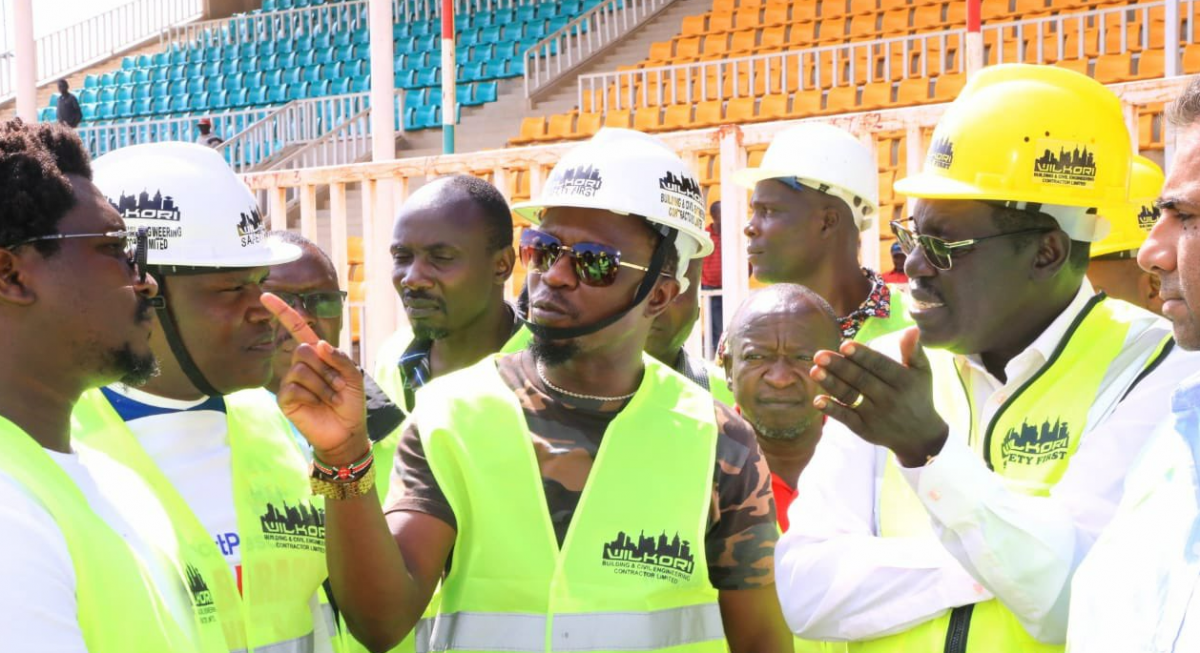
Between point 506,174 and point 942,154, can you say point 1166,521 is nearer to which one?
point 942,154

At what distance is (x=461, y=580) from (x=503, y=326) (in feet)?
5.65

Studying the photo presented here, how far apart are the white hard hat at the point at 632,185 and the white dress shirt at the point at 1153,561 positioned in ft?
4.08

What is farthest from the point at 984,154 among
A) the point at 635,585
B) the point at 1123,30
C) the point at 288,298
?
the point at 1123,30

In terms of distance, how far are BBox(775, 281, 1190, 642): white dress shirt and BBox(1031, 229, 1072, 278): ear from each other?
0.26ft

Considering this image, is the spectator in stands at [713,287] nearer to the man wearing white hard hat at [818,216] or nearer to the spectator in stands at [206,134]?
the man wearing white hard hat at [818,216]

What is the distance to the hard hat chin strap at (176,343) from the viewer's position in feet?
9.12

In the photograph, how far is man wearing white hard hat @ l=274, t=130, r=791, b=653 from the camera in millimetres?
2633

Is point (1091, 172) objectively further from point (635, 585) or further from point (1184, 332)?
point (635, 585)

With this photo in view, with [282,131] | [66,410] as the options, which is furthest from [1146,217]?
[282,131]

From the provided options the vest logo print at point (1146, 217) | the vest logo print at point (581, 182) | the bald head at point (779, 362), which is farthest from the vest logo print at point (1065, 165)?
the vest logo print at point (1146, 217)

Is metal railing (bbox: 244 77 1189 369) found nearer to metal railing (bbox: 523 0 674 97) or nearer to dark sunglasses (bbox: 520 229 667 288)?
dark sunglasses (bbox: 520 229 667 288)

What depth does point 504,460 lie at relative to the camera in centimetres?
273

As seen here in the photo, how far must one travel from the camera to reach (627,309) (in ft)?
9.80

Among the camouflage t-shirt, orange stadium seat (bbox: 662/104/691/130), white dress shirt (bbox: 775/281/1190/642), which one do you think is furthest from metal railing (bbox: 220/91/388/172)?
white dress shirt (bbox: 775/281/1190/642)
